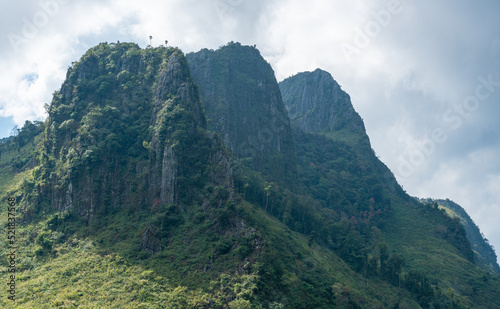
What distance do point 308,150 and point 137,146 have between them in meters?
100.0

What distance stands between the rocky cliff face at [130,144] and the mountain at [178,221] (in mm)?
372

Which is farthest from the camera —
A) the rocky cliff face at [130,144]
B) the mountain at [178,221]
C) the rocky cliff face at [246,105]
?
the rocky cliff face at [246,105]

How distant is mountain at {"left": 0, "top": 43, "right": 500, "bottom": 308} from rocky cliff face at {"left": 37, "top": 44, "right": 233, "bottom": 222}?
37cm

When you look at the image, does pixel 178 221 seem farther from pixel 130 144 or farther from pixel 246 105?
pixel 246 105

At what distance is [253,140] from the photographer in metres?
144

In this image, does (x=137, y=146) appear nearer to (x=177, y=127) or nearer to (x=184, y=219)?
(x=177, y=127)

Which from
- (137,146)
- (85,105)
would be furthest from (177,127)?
(85,105)

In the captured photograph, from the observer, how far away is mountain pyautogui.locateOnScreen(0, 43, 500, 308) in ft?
193

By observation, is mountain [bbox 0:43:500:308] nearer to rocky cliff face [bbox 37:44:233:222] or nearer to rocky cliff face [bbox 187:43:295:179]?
rocky cliff face [bbox 37:44:233:222]

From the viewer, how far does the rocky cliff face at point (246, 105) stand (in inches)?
5482

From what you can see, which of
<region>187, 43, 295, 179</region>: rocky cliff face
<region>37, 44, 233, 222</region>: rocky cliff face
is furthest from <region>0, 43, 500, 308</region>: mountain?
<region>187, 43, 295, 179</region>: rocky cliff face

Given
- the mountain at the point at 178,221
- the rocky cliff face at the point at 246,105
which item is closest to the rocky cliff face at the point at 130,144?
the mountain at the point at 178,221

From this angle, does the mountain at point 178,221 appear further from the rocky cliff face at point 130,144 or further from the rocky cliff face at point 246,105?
the rocky cliff face at point 246,105

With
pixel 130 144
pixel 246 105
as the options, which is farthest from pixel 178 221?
pixel 246 105
